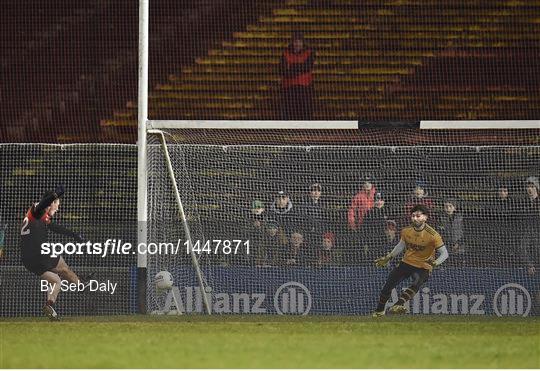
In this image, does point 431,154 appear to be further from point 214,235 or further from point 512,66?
point 512,66

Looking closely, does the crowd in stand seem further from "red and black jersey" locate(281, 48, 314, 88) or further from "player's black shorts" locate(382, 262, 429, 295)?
"red and black jersey" locate(281, 48, 314, 88)

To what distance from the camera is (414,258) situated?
18500mm

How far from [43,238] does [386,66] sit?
27.7ft

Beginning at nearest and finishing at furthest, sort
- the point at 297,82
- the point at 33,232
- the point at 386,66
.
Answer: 1. the point at 33,232
2. the point at 297,82
3. the point at 386,66

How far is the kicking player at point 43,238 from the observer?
59.6 feet

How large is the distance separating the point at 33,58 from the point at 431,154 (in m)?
9.01

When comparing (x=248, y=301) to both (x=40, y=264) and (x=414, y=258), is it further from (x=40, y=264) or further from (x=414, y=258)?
(x=40, y=264)

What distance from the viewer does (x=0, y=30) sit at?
25016 mm

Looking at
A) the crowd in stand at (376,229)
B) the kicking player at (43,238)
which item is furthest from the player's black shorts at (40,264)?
the crowd in stand at (376,229)

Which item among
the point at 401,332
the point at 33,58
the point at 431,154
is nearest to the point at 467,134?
the point at 431,154

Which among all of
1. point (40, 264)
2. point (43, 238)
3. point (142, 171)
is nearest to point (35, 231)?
point (43, 238)

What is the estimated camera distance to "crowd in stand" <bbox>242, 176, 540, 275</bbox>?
1877cm

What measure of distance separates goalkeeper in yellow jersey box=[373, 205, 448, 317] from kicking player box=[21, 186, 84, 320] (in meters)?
4.29

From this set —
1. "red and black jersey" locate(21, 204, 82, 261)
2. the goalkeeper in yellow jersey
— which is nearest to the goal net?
the goalkeeper in yellow jersey
